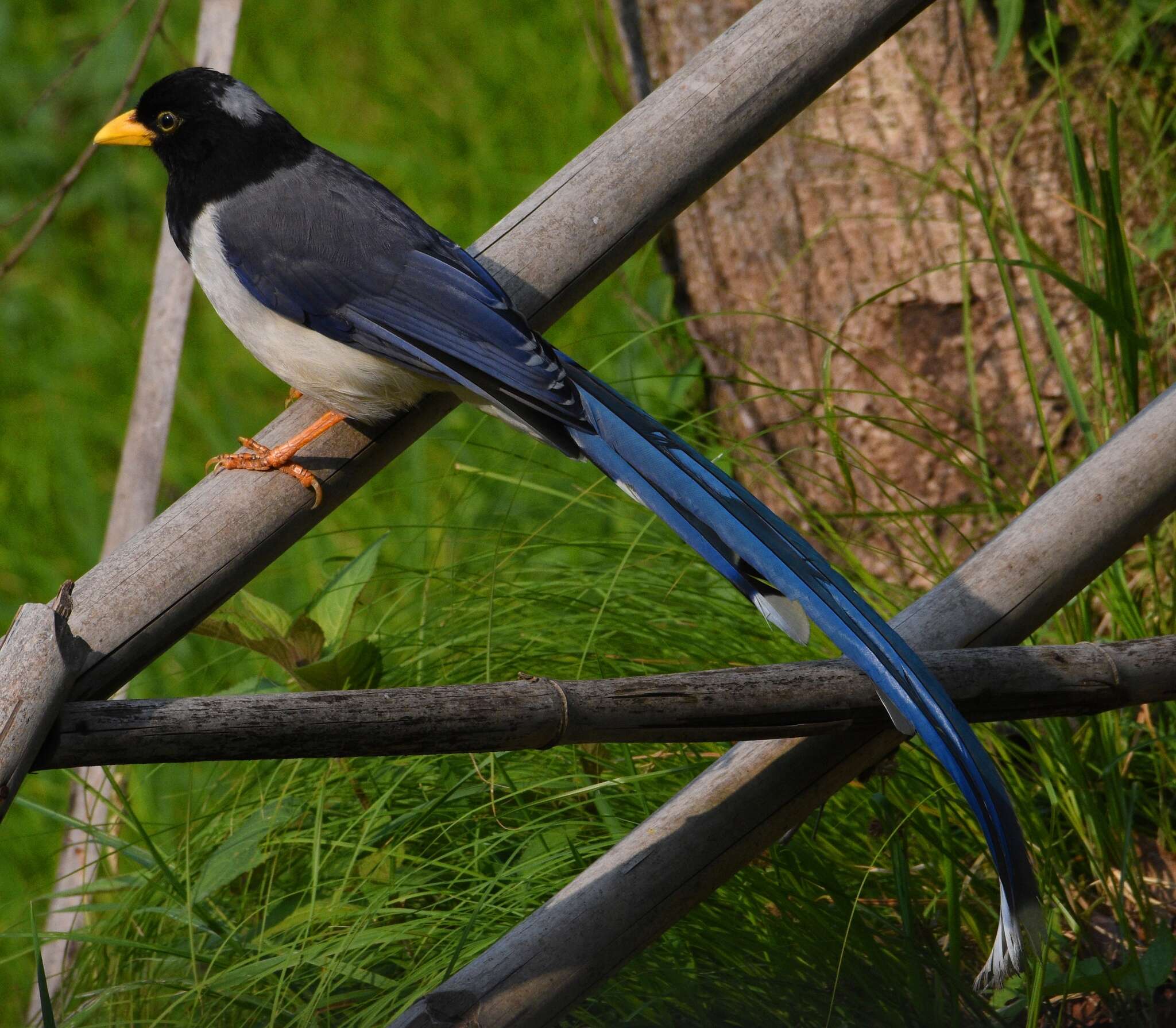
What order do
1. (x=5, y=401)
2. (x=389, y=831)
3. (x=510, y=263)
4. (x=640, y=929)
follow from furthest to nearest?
(x=5, y=401), (x=389, y=831), (x=510, y=263), (x=640, y=929)

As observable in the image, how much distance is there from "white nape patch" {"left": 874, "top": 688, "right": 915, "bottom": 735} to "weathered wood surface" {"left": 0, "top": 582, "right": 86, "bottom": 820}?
827mm

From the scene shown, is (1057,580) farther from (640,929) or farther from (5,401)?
(5,401)

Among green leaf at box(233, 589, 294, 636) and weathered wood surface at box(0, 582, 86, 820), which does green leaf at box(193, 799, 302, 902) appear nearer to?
green leaf at box(233, 589, 294, 636)

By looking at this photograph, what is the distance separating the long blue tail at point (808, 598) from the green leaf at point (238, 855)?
78cm

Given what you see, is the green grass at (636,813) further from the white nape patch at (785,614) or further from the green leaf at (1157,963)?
the white nape patch at (785,614)

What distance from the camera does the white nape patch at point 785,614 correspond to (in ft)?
4.98

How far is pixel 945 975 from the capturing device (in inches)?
72.9

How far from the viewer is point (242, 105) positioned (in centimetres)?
236

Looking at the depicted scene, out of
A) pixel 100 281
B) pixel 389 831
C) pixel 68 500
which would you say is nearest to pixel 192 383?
pixel 68 500

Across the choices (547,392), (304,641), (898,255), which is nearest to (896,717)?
(547,392)

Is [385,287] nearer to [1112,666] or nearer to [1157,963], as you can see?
[1112,666]

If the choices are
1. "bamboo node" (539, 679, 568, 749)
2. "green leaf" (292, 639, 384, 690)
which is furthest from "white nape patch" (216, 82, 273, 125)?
"bamboo node" (539, 679, 568, 749)

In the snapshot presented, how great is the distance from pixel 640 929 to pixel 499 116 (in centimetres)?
426

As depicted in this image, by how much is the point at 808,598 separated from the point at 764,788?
249 mm
